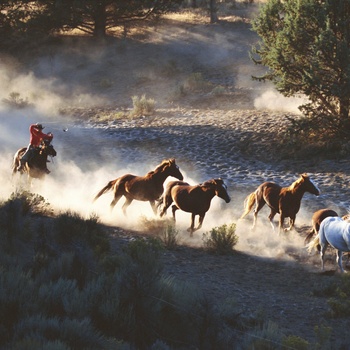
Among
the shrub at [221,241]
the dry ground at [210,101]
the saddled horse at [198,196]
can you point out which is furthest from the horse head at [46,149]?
the shrub at [221,241]

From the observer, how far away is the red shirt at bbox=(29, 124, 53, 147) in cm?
1825

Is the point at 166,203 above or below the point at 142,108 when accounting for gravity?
below

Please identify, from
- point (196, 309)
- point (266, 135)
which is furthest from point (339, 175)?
point (196, 309)

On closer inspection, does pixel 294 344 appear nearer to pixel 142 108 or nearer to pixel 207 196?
pixel 207 196

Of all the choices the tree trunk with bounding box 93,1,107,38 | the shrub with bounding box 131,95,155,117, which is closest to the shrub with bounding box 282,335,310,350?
the shrub with bounding box 131,95,155,117

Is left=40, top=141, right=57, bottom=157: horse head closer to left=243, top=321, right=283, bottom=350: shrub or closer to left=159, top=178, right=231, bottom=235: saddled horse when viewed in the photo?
left=159, top=178, right=231, bottom=235: saddled horse

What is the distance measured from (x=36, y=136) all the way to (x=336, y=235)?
Result: 10.2 metres

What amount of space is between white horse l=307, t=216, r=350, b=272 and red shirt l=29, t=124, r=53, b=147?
9.40 meters

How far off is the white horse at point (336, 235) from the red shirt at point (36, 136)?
30.8ft

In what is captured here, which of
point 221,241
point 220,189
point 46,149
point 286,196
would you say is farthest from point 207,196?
point 46,149

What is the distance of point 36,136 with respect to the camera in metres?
18.4

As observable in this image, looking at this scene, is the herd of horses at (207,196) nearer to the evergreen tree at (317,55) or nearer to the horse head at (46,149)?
the horse head at (46,149)

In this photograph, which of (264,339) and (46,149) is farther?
(46,149)

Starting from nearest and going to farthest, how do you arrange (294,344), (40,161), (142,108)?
(294,344)
(40,161)
(142,108)
